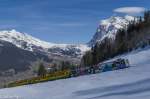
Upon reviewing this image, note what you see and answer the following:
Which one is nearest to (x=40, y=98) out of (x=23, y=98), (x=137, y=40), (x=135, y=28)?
(x=23, y=98)

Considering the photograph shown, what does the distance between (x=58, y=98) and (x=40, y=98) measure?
144 cm

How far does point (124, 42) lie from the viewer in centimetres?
11838

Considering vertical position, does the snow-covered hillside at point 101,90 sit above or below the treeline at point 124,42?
below

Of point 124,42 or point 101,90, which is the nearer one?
point 101,90

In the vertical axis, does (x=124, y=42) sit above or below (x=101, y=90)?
above

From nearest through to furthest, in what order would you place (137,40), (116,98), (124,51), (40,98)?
(116,98) < (40,98) < (124,51) < (137,40)

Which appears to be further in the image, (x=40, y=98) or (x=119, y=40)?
(x=119, y=40)

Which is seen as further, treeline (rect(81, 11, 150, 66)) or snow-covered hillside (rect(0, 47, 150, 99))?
treeline (rect(81, 11, 150, 66))

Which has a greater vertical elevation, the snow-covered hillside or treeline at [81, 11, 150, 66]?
treeline at [81, 11, 150, 66]

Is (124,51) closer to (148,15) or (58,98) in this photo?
(148,15)

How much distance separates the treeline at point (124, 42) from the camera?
117 meters

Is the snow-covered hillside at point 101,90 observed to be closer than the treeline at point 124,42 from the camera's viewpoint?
Yes

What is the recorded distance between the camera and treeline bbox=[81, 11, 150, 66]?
385ft

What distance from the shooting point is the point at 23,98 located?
18500mm
